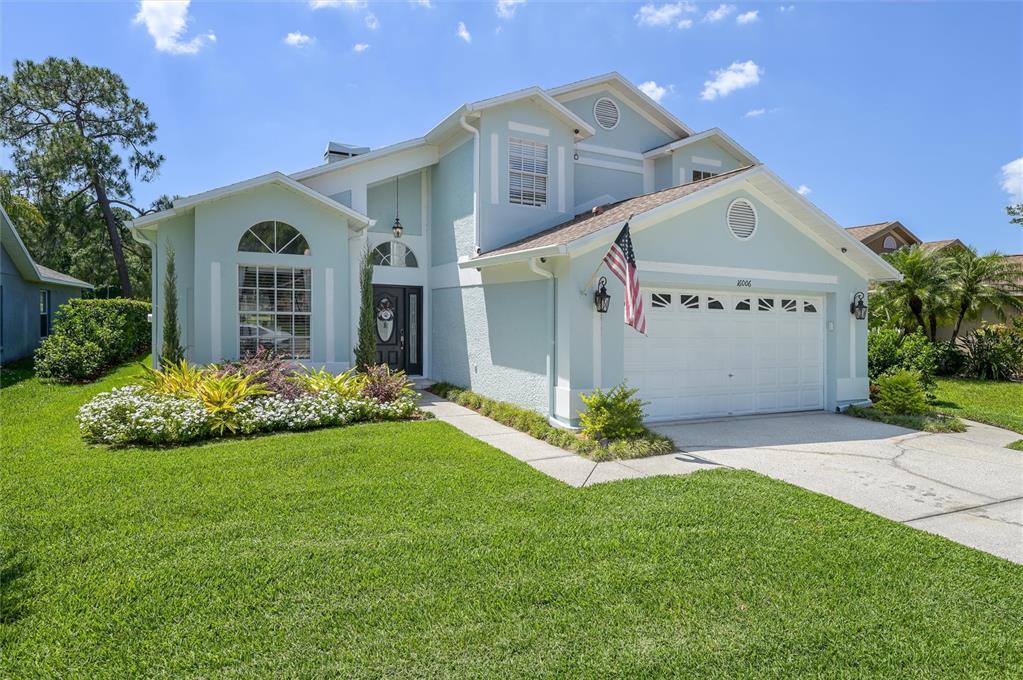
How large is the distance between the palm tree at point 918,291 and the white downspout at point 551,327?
14963 mm

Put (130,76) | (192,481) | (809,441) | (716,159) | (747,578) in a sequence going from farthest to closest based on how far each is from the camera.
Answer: (130,76) → (716,159) → (809,441) → (192,481) → (747,578)

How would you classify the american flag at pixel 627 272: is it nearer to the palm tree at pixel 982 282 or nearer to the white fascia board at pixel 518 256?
the white fascia board at pixel 518 256

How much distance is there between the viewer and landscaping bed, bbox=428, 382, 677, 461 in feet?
25.4

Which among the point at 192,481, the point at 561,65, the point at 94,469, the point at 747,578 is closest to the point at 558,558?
the point at 747,578

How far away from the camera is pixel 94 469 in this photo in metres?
6.57

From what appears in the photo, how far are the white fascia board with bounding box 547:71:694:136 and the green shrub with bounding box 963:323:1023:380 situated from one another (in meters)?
11.3

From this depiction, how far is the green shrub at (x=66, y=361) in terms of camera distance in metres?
14.1

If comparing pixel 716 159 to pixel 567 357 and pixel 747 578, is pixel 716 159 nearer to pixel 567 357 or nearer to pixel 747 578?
pixel 567 357

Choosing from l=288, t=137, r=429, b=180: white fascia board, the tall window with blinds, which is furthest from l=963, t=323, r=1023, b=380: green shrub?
the tall window with blinds

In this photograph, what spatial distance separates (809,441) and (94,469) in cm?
970

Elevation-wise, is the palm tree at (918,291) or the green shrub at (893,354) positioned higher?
the palm tree at (918,291)

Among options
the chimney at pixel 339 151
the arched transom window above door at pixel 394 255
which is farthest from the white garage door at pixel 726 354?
the chimney at pixel 339 151

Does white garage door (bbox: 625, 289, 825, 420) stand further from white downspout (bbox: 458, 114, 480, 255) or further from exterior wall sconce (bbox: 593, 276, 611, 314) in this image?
white downspout (bbox: 458, 114, 480, 255)

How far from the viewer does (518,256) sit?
31.3 ft
